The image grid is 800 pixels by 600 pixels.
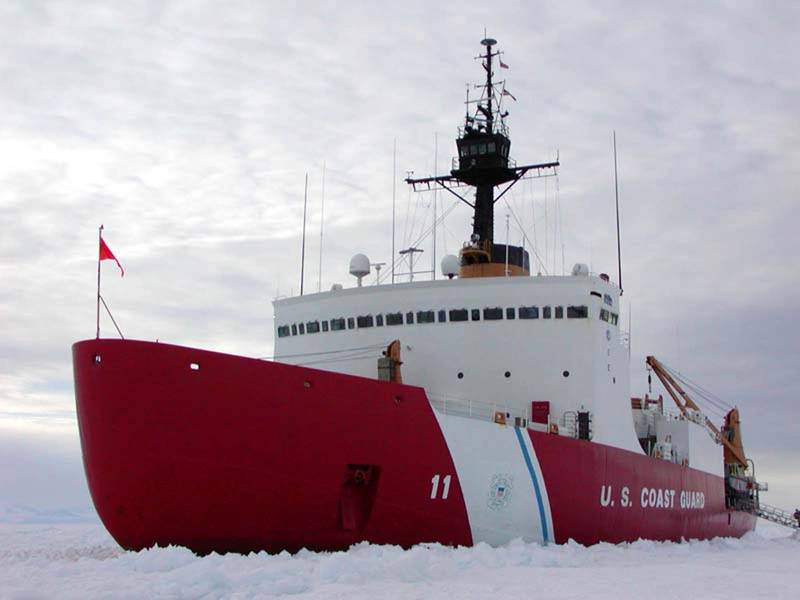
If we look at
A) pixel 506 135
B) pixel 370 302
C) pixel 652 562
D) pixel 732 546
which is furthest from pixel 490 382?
pixel 732 546

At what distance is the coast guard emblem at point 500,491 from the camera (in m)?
16.7

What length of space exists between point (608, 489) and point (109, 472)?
10975 millimetres

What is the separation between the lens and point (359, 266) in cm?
2239

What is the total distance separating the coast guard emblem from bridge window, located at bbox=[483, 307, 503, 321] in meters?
4.48

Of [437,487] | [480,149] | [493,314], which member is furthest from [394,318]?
[480,149]

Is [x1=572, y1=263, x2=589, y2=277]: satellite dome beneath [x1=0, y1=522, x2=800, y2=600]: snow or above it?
above

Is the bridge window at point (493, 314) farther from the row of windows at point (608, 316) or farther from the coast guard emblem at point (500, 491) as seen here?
the coast guard emblem at point (500, 491)

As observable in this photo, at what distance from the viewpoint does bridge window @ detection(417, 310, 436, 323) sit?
20.7 m

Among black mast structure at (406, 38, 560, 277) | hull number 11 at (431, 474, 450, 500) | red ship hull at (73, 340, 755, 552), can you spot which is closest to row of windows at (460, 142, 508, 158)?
black mast structure at (406, 38, 560, 277)

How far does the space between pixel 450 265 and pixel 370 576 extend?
1217 cm

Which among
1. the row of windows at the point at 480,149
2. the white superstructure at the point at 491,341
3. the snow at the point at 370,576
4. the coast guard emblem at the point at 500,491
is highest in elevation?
the row of windows at the point at 480,149

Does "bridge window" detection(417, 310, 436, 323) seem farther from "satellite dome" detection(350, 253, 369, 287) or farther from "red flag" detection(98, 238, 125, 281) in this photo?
"red flag" detection(98, 238, 125, 281)

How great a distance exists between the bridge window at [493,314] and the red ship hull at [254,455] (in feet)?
16.8

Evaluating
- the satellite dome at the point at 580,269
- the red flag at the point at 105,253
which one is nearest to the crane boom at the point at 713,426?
the satellite dome at the point at 580,269
